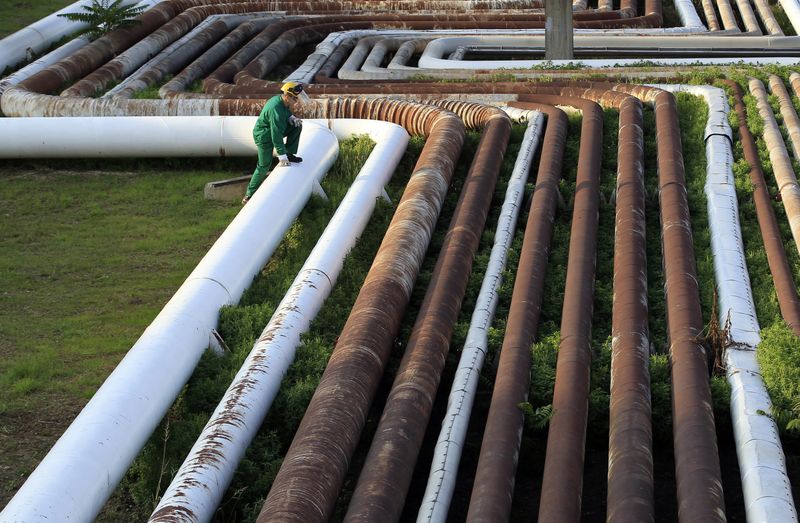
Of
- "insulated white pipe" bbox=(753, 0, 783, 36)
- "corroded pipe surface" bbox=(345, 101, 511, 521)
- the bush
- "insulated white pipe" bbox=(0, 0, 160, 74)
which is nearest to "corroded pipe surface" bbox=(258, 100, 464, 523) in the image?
"corroded pipe surface" bbox=(345, 101, 511, 521)

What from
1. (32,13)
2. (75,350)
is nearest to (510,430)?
(75,350)

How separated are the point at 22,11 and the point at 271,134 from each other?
17686 millimetres

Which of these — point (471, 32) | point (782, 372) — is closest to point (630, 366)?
point (782, 372)

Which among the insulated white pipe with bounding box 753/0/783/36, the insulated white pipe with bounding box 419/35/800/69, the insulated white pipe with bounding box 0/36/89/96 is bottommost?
the insulated white pipe with bounding box 0/36/89/96

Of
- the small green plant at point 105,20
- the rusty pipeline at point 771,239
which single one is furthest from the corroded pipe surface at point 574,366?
the small green plant at point 105,20

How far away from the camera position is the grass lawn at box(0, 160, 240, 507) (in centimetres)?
1023

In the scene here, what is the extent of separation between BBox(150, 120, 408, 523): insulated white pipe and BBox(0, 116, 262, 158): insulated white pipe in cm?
253

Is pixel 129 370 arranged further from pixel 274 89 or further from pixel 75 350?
pixel 274 89

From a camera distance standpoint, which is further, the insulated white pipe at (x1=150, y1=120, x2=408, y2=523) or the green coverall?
the green coverall

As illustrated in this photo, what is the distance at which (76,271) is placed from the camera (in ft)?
42.8

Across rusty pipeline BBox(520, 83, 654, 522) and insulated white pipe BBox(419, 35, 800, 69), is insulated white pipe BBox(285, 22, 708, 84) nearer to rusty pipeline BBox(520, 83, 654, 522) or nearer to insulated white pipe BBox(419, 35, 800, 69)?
insulated white pipe BBox(419, 35, 800, 69)

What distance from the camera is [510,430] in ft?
29.2

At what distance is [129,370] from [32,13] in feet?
71.8

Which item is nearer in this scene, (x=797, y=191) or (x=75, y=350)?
(x=75, y=350)
